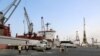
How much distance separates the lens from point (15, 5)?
115 metres

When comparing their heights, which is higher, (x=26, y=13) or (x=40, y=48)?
(x=26, y=13)

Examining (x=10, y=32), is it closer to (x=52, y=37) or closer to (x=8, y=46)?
(x=8, y=46)

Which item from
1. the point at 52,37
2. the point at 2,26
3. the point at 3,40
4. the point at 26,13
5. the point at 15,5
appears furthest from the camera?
the point at 52,37

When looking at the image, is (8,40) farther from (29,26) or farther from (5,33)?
(29,26)

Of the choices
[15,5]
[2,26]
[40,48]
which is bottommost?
[40,48]

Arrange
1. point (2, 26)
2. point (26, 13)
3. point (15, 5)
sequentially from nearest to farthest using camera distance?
point (2, 26)
point (15, 5)
point (26, 13)

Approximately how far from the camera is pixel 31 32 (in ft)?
571

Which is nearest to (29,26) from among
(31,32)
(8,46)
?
(31,32)

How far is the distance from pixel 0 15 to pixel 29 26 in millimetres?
64045

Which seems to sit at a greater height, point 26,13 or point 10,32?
point 26,13

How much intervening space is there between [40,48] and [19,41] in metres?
18.0

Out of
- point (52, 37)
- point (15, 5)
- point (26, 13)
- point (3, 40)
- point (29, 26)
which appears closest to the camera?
point (3, 40)

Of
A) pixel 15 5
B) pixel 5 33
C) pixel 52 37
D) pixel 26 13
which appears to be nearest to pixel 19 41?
pixel 5 33

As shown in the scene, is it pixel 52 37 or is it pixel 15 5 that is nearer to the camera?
pixel 15 5
